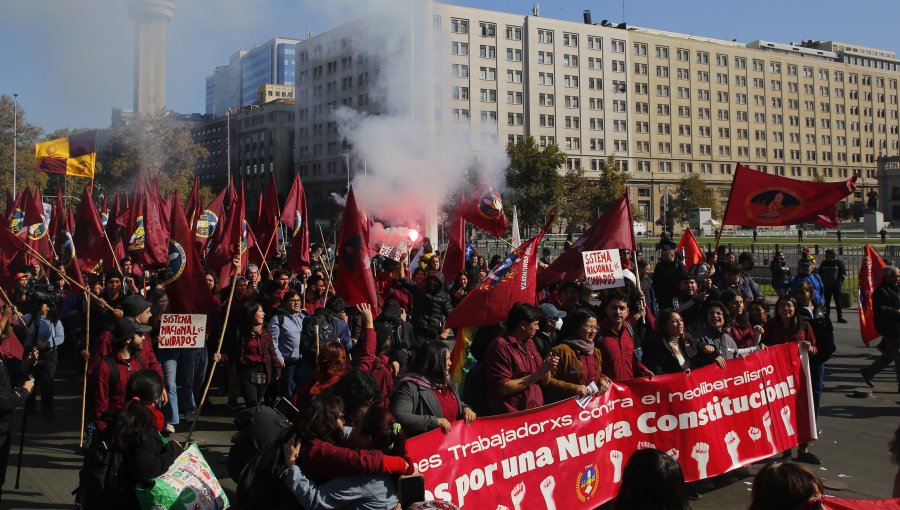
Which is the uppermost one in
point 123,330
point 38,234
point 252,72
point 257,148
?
point 252,72

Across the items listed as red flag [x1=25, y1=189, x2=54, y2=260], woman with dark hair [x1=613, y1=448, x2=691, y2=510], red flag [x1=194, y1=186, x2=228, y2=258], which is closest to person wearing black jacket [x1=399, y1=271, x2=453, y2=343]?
woman with dark hair [x1=613, y1=448, x2=691, y2=510]

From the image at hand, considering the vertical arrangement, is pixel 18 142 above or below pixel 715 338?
above

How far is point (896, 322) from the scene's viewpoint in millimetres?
9938

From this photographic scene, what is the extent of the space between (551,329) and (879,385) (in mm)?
5727

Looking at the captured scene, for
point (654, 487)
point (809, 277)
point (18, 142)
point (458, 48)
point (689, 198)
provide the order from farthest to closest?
point (689, 198) < point (458, 48) < point (18, 142) < point (809, 277) < point (654, 487)

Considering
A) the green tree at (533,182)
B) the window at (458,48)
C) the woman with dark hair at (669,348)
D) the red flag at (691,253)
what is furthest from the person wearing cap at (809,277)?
the window at (458,48)

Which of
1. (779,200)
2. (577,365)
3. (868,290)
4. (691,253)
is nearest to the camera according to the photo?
(577,365)

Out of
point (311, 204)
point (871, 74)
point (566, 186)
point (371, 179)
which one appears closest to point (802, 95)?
point (871, 74)

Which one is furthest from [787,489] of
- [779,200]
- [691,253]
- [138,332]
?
[691,253]

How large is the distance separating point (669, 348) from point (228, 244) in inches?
330

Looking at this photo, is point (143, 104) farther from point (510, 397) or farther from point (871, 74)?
point (510, 397)

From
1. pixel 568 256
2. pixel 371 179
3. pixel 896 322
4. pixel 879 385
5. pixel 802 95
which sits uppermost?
pixel 802 95

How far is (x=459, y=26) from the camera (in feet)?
274

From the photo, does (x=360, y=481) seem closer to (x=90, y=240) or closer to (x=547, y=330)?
(x=547, y=330)
